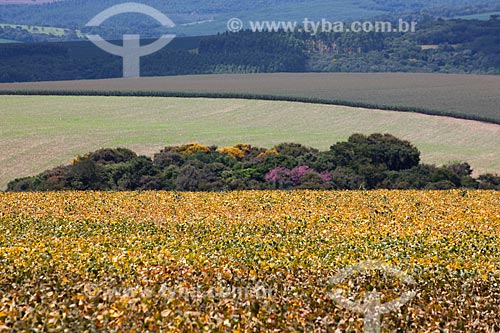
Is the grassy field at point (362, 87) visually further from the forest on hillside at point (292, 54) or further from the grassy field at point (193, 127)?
the forest on hillside at point (292, 54)

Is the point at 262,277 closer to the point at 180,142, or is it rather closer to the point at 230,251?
the point at 230,251

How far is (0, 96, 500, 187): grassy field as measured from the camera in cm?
6794

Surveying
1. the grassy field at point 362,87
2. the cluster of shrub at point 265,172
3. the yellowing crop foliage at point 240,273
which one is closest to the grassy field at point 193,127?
the cluster of shrub at point 265,172

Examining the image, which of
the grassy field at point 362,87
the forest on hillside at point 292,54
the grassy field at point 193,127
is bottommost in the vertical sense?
the grassy field at point 193,127

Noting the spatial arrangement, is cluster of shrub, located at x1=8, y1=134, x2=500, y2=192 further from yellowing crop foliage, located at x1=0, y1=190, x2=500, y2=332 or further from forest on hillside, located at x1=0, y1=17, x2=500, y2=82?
forest on hillside, located at x1=0, y1=17, x2=500, y2=82

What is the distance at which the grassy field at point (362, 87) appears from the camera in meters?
101

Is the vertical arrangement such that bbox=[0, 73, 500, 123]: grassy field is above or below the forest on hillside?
below

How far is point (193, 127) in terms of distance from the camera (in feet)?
270

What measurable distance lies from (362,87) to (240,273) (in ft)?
377

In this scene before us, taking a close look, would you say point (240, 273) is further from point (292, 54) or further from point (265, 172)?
point (292, 54)

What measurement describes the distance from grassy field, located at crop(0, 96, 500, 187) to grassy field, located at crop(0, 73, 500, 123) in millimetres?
8571

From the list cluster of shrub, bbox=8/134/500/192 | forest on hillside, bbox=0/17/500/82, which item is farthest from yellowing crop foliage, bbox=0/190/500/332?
forest on hillside, bbox=0/17/500/82

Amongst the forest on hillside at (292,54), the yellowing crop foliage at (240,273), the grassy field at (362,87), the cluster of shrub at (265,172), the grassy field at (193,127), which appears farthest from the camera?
the forest on hillside at (292,54)

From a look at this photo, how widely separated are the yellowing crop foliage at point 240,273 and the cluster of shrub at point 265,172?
1014 inches
